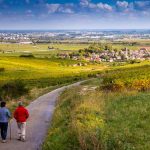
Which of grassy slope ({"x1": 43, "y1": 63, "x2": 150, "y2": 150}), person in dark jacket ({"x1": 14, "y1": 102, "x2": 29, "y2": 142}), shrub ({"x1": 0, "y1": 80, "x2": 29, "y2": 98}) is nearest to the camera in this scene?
grassy slope ({"x1": 43, "y1": 63, "x2": 150, "y2": 150})

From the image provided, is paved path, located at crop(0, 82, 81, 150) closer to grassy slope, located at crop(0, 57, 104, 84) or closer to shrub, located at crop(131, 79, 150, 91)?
shrub, located at crop(131, 79, 150, 91)

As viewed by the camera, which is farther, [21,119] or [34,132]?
[34,132]

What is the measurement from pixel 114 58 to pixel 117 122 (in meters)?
170

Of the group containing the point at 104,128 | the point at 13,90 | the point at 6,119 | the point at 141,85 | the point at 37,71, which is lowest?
the point at 37,71

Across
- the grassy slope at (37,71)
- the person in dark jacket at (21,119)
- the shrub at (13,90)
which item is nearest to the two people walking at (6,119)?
the person in dark jacket at (21,119)

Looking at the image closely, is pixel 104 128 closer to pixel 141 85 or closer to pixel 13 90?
pixel 141 85

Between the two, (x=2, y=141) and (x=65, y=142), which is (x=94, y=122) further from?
(x=2, y=141)

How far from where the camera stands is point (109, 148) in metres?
13.3

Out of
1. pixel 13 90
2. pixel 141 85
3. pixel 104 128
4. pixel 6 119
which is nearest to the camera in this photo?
pixel 104 128

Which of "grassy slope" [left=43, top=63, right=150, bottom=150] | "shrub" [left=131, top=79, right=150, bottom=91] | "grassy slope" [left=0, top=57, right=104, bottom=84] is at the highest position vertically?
"grassy slope" [left=43, top=63, right=150, bottom=150]

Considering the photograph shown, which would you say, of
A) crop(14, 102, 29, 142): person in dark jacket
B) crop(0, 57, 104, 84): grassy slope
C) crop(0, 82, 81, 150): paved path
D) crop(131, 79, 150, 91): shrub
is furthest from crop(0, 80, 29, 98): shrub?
crop(0, 57, 104, 84): grassy slope

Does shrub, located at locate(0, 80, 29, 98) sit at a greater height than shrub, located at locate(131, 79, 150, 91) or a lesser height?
lesser

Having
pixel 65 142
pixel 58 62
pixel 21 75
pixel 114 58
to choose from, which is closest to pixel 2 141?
pixel 65 142

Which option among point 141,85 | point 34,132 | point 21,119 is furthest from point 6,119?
point 141,85
